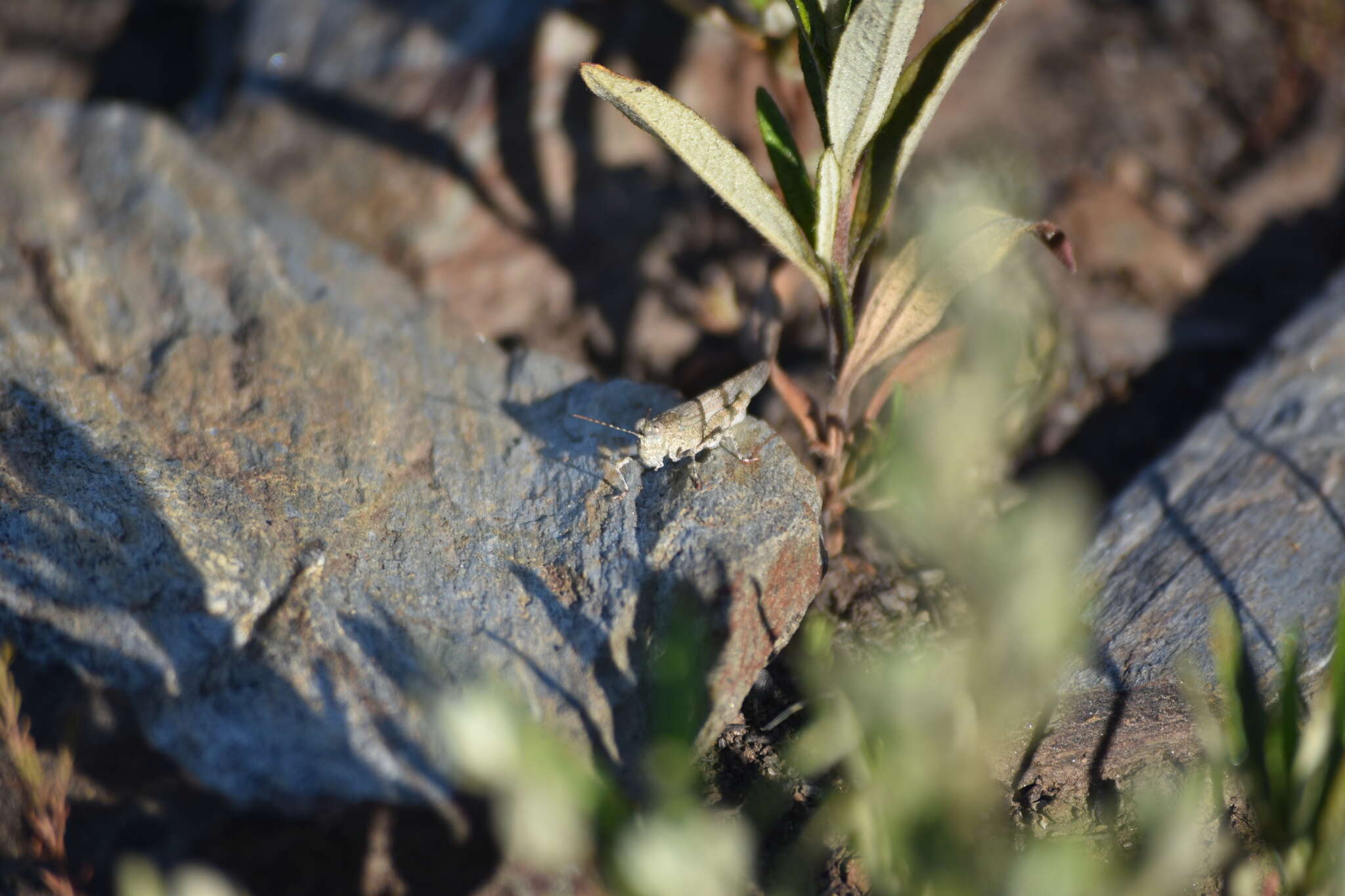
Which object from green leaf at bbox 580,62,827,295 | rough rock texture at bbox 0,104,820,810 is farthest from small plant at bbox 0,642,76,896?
green leaf at bbox 580,62,827,295

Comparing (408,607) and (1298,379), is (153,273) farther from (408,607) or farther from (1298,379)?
(1298,379)

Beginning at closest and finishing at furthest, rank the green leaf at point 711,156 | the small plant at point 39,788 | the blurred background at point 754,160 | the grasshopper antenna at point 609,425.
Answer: the small plant at point 39,788, the green leaf at point 711,156, the grasshopper antenna at point 609,425, the blurred background at point 754,160

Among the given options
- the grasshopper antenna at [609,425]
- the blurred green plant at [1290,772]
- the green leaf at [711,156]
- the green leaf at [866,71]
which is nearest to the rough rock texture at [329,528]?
the grasshopper antenna at [609,425]

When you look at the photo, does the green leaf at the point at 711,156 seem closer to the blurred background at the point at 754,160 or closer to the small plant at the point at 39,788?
the blurred background at the point at 754,160

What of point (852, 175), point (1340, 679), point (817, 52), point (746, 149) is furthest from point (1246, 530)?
point (746, 149)

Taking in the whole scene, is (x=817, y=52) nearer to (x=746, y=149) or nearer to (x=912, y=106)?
(x=912, y=106)

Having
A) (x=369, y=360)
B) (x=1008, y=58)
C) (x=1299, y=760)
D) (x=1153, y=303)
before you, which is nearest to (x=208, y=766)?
(x=369, y=360)

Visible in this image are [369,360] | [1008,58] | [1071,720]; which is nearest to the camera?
[1071,720]
